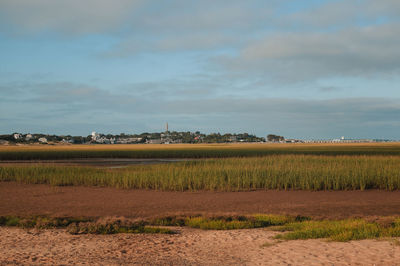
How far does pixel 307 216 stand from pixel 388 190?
1185 centimetres

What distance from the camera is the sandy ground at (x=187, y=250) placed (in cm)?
932

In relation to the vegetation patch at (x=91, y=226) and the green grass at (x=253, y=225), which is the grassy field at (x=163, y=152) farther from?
the vegetation patch at (x=91, y=226)

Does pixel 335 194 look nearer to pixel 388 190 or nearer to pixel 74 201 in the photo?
pixel 388 190

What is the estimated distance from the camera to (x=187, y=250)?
10508 millimetres

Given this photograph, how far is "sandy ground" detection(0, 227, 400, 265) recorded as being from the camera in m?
9.32

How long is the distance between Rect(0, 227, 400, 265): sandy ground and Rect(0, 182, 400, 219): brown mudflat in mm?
4724

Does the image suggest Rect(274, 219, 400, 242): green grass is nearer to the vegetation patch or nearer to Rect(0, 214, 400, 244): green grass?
Rect(0, 214, 400, 244): green grass

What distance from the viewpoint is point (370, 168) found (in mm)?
28875

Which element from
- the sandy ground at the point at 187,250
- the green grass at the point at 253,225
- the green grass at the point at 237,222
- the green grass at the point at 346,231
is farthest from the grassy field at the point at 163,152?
the sandy ground at the point at 187,250

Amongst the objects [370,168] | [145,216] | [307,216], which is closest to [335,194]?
[370,168]

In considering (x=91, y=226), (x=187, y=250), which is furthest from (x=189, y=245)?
(x=91, y=226)

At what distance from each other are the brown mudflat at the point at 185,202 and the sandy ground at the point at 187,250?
15.5 ft

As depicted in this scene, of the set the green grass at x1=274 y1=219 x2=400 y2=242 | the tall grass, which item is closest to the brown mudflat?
the tall grass

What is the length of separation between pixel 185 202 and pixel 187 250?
413 inches
